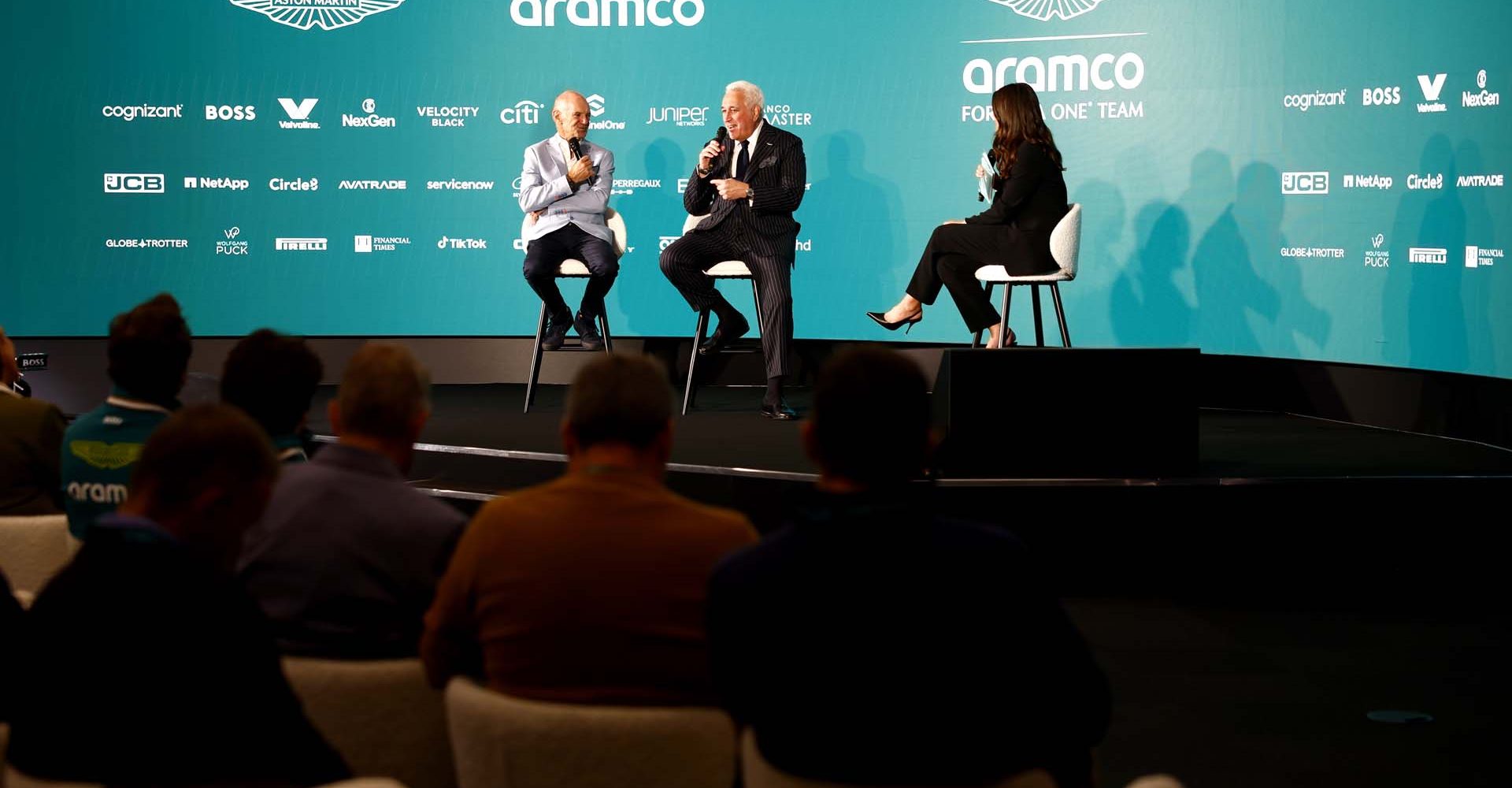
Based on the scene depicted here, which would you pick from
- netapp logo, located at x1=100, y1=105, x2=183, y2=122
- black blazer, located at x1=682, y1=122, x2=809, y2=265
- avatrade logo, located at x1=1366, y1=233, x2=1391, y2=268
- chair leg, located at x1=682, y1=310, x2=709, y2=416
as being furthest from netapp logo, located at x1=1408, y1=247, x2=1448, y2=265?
netapp logo, located at x1=100, y1=105, x2=183, y2=122

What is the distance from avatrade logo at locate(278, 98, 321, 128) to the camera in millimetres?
7781

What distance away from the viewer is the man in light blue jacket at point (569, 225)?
6.16 meters

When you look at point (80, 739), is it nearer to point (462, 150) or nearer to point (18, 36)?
point (462, 150)

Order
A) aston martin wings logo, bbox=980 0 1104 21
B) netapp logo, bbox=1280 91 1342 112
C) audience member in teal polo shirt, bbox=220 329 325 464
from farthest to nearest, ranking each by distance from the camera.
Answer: aston martin wings logo, bbox=980 0 1104 21, netapp logo, bbox=1280 91 1342 112, audience member in teal polo shirt, bbox=220 329 325 464

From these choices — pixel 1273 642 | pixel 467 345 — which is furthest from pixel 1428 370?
pixel 467 345

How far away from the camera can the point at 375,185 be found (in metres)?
7.83

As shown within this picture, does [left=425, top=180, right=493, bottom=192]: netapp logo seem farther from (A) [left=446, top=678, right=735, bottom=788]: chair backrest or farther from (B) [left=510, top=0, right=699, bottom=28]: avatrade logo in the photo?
(A) [left=446, top=678, right=735, bottom=788]: chair backrest

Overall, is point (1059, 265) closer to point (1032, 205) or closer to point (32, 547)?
point (1032, 205)

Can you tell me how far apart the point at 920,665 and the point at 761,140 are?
4.60 m

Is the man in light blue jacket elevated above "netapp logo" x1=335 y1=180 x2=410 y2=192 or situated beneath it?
situated beneath

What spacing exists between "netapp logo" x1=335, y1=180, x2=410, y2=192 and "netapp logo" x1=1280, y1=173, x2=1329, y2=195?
4.40m

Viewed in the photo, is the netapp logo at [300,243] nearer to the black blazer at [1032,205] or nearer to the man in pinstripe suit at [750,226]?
the man in pinstripe suit at [750,226]

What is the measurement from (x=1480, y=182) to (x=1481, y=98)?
0.33m

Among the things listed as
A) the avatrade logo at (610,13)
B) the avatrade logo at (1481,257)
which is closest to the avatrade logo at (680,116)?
the avatrade logo at (610,13)
